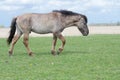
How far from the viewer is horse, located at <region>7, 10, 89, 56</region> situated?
1777cm

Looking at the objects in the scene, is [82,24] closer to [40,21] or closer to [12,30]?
[40,21]

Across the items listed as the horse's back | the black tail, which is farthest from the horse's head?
the black tail

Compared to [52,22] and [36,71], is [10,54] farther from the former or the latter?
[36,71]

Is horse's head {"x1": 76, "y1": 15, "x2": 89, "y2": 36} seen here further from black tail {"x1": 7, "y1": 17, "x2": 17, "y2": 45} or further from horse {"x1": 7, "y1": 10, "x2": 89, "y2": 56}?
black tail {"x1": 7, "y1": 17, "x2": 17, "y2": 45}

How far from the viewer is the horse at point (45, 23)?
17766 millimetres

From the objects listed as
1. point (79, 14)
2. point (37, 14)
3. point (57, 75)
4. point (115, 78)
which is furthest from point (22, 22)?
point (115, 78)

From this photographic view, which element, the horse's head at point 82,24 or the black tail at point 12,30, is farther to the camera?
the horse's head at point 82,24

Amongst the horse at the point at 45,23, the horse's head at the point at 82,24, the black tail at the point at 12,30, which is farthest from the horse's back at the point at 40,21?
the horse's head at the point at 82,24

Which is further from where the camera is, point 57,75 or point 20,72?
point 20,72

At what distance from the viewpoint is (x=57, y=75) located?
1127cm

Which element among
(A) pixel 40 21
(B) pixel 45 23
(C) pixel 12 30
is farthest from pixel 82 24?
(C) pixel 12 30

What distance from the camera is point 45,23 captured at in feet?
59.2

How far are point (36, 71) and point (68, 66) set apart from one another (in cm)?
158

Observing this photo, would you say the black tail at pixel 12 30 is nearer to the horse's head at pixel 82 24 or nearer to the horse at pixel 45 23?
the horse at pixel 45 23
